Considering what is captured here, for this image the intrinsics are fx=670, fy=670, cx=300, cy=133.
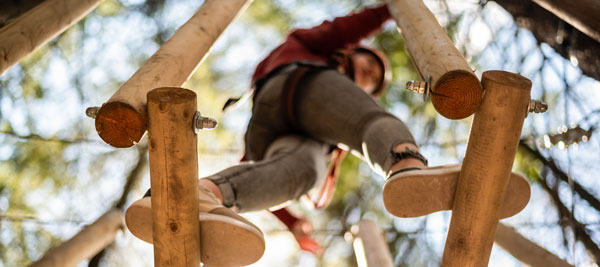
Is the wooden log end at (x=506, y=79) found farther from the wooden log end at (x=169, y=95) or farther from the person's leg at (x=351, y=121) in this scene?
the wooden log end at (x=169, y=95)

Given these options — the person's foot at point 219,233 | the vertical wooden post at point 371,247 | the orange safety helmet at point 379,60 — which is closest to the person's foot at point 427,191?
the person's foot at point 219,233

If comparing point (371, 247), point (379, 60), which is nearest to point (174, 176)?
point (371, 247)

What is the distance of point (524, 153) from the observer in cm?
243

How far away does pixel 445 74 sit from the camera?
105 cm

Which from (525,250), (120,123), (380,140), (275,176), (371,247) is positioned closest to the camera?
(120,123)

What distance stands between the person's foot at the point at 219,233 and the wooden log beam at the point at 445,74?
385mm

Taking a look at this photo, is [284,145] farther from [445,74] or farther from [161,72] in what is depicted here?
[445,74]

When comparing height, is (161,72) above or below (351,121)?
above

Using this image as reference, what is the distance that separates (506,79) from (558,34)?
2.57 ft

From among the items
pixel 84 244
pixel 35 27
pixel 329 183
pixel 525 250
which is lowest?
pixel 525 250

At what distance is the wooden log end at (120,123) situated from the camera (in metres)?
1.03

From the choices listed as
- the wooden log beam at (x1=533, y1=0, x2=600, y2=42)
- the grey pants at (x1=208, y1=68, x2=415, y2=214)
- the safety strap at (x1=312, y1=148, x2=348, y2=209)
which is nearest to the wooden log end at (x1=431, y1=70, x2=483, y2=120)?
the grey pants at (x1=208, y1=68, x2=415, y2=214)

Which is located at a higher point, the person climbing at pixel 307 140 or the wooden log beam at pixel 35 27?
the wooden log beam at pixel 35 27

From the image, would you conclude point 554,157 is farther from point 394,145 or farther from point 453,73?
point 453,73
